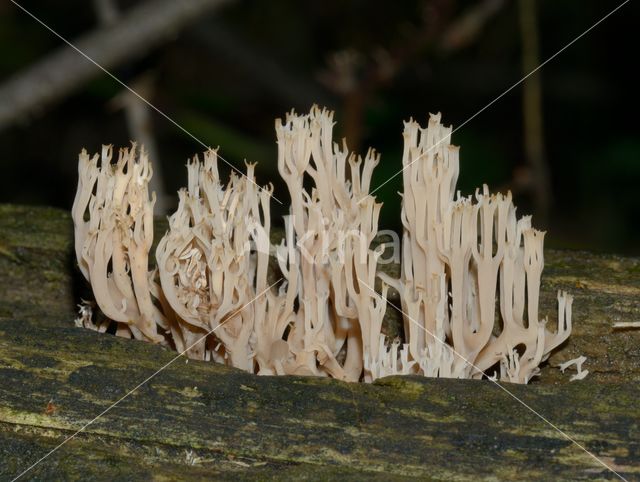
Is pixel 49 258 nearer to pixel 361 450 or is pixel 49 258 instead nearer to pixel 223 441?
pixel 223 441

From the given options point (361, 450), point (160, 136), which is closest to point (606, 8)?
point (160, 136)

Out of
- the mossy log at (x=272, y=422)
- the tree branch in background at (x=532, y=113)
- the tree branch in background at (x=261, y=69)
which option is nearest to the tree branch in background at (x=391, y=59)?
the tree branch in background at (x=532, y=113)

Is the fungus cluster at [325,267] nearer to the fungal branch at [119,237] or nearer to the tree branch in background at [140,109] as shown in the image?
the fungal branch at [119,237]

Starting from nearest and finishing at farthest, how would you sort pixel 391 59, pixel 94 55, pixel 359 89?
1. pixel 94 55
2. pixel 359 89
3. pixel 391 59

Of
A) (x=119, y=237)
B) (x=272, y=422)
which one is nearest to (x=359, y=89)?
(x=119, y=237)

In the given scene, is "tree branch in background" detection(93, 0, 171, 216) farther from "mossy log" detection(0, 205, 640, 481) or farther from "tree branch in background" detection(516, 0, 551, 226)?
"mossy log" detection(0, 205, 640, 481)

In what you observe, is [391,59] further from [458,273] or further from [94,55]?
[458,273]

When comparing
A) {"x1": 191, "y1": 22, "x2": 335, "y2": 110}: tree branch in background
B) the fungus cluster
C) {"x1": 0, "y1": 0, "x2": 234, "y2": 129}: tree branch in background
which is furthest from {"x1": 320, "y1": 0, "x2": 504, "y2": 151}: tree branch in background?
the fungus cluster
